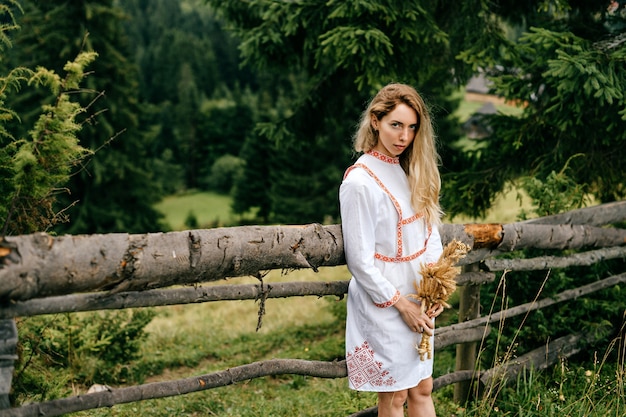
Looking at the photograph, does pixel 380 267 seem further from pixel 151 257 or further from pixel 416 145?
pixel 151 257

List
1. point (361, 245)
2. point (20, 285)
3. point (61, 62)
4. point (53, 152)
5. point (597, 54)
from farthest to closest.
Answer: point (61, 62) < point (597, 54) < point (361, 245) < point (53, 152) < point (20, 285)

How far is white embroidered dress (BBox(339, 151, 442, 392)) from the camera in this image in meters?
2.86

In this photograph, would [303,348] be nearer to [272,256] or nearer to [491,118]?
[491,118]

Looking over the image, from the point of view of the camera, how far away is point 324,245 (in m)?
2.96

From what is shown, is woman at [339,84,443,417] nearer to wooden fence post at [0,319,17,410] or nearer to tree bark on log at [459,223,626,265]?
tree bark on log at [459,223,626,265]

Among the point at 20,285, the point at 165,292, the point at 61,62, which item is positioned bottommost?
the point at 165,292

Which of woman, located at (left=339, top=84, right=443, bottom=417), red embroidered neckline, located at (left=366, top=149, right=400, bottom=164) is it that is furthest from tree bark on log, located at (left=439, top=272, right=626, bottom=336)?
red embroidered neckline, located at (left=366, top=149, right=400, bottom=164)

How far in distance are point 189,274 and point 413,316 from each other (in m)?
1.14

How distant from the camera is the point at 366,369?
9.97 feet

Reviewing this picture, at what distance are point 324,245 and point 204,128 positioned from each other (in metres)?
58.4

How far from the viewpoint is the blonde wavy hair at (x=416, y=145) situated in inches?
120

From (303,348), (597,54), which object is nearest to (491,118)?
(597,54)

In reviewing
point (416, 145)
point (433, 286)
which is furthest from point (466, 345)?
point (416, 145)

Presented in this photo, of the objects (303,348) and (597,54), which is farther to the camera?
(303,348)
